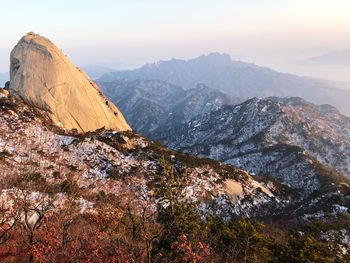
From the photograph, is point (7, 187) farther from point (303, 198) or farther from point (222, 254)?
point (303, 198)

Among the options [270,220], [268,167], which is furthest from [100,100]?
[268,167]

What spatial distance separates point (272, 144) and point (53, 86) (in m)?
77.6

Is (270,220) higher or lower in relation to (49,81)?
lower

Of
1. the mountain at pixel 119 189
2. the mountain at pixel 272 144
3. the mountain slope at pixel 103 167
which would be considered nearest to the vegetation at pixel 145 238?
the mountain at pixel 119 189

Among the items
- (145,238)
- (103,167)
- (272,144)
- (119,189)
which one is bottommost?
(272,144)

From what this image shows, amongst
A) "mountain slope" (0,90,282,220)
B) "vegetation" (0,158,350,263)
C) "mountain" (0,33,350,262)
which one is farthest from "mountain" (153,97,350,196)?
"vegetation" (0,158,350,263)

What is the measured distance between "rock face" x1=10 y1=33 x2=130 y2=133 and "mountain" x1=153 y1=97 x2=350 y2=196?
44177 millimetres

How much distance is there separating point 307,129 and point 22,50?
4340 inches

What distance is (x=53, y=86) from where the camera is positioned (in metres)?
→ 67.8

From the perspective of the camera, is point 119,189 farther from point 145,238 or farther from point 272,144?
point 272,144

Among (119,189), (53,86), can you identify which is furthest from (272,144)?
(119,189)

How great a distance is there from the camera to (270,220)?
188 feet

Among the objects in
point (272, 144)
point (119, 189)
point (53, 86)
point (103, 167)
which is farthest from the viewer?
point (272, 144)

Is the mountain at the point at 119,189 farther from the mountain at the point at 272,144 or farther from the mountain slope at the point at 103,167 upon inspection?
the mountain at the point at 272,144
